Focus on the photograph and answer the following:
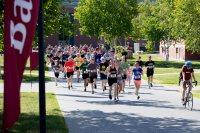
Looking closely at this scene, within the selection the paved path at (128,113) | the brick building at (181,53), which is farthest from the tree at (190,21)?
the brick building at (181,53)

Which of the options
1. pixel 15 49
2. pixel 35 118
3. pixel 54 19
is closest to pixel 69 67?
pixel 54 19

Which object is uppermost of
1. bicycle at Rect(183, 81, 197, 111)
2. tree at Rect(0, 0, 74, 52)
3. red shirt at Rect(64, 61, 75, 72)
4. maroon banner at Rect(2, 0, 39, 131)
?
tree at Rect(0, 0, 74, 52)

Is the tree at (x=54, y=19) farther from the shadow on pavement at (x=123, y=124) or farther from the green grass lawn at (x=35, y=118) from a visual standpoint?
the shadow on pavement at (x=123, y=124)

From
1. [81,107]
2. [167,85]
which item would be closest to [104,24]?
[167,85]

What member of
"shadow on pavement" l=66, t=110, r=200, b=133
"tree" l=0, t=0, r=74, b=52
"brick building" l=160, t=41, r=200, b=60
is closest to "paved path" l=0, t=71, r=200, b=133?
"shadow on pavement" l=66, t=110, r=200, b=133

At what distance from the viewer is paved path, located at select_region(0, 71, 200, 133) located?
1247 centimetres

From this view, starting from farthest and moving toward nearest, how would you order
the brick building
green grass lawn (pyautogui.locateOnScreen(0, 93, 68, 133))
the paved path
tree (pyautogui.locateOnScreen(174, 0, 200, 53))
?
1. the brick building
2. tree (pyautogui.locateOnScreen(174, 0, 200, 53))
3. the paved path
4. green grass lawn (pyautogui.locateOnScreen(0, 93, 68, 133))

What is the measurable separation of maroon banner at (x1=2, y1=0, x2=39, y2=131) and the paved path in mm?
6496

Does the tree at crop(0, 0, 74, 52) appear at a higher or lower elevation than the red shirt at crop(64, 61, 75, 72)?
higher

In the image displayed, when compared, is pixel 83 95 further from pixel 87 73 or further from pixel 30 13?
pixel 30 13

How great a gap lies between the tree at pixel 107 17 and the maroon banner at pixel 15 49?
178ft

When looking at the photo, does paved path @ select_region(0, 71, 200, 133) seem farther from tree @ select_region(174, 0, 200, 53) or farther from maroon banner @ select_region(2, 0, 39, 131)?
tree @ select_region(174, 0, 200, 53)

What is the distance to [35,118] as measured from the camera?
14.0 metres

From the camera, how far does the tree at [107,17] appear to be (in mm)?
59844
